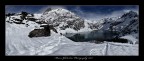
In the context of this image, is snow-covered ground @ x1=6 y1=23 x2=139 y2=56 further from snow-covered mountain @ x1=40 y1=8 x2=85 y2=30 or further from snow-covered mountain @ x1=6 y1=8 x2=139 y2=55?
snow-covered mountain @ x1=40 y1=8 x2=85 y2=30

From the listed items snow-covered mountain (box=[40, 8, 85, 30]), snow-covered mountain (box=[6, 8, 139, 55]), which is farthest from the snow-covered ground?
snow-covered mountain (box=[40, 8, 85, 30])

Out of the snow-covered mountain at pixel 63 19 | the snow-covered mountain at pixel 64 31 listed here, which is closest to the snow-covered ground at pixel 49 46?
the snow-covered mountain at pixel 64 31

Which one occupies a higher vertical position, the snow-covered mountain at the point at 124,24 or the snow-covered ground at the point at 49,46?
the snow-covered mountain at the point at 124,24

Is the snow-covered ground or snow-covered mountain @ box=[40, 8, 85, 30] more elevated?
snow-covered mountain @ box=[40, 8, 85, 30]

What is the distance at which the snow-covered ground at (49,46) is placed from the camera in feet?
26.3

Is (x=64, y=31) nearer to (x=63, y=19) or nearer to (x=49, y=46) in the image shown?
(x=63, y=19)

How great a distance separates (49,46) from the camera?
26.9 feet

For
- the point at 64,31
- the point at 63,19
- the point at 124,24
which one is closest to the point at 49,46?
the point at 64,31

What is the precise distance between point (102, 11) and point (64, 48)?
110 cm

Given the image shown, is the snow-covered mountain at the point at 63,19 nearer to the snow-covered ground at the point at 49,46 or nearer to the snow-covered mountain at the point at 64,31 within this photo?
the snow-covered mountain at the point at 64,31

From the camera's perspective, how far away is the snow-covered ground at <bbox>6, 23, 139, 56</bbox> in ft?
26.3
